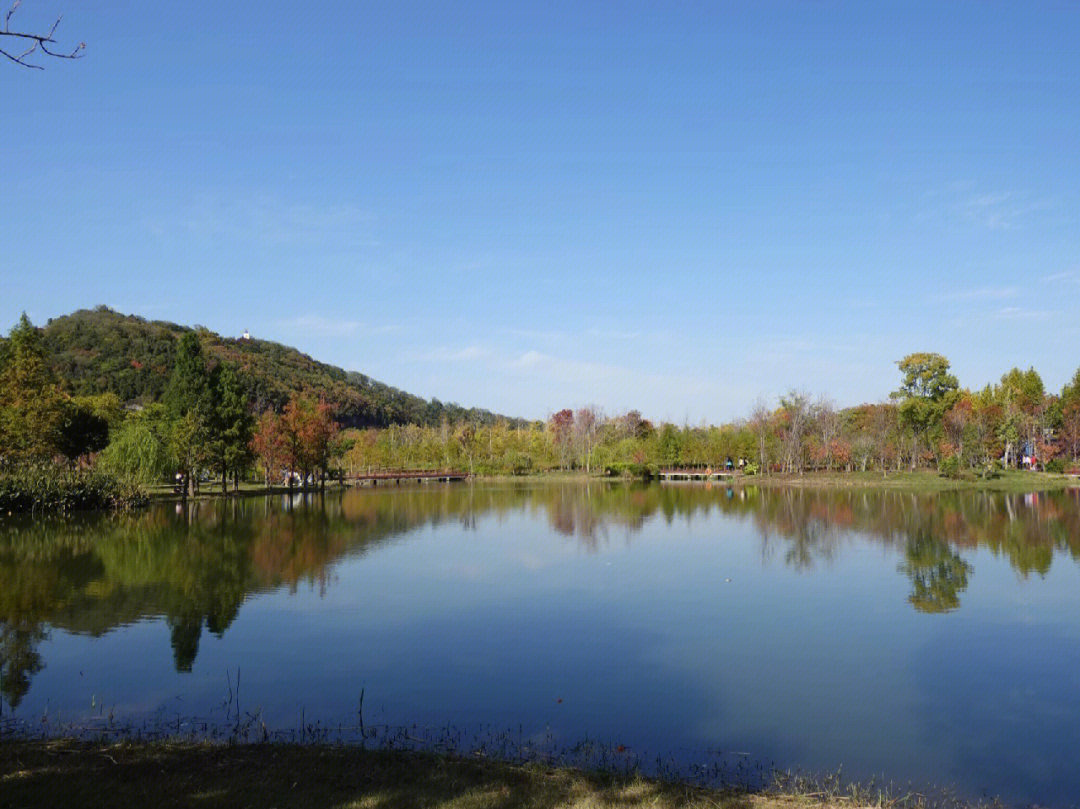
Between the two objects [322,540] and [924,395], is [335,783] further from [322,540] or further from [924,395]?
[924,395]

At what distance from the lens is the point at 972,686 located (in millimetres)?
9734

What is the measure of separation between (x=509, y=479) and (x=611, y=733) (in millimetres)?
63210

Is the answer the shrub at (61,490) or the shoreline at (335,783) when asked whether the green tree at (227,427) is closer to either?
the shrub at (61,490)

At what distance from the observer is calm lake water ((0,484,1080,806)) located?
26.3 feet

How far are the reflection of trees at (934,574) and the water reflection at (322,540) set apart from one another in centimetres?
5

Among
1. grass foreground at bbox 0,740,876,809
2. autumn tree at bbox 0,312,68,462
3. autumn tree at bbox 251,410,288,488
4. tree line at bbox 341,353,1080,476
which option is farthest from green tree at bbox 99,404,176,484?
grass foreground at bbox 0,740,876,809

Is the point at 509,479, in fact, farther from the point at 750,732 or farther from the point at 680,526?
the point at 750,732

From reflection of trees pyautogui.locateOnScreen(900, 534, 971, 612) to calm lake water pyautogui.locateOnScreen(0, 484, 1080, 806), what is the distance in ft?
0.34

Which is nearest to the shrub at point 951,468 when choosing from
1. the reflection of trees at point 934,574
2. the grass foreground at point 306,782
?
the reflection of trees at point 934,574

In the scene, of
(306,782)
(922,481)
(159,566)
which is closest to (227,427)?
(159,566)

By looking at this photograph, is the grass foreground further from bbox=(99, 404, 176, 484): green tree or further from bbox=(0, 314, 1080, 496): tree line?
bbox=(99, 404, 176, 484): green tree

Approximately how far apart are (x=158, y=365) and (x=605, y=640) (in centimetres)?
7791

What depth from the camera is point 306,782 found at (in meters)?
5.76

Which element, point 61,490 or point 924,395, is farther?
point 924,395
